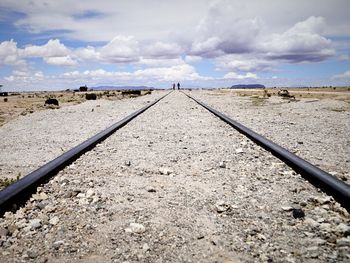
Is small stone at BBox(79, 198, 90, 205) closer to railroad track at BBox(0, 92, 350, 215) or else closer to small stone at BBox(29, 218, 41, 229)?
small stone at BBox(29, 218, 41, 229)

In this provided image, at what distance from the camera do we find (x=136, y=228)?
2547 millimetres

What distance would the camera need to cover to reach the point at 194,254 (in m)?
2.19

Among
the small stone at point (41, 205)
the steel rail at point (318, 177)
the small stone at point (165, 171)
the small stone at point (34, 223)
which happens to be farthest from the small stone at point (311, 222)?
the small stone at point (41, 205)

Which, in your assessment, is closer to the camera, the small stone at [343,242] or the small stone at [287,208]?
the small stone at [343,242]

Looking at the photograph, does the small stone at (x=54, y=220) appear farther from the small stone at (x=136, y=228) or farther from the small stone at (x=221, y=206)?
the small stone at (x=221, y=206)

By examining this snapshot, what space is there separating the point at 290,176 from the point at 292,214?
117cm

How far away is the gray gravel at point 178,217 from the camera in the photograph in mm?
2199

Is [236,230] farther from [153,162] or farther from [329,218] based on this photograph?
[153,162]

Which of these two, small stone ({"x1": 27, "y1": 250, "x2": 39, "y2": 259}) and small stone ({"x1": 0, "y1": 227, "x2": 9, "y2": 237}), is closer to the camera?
small stone ({"x1": 27, "y1": 250, "x2": 39, "y2": 259})

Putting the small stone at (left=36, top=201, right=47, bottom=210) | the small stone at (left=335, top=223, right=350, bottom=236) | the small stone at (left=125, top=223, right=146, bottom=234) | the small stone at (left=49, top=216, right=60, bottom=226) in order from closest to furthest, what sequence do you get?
the small stone at (left=335, top=223, right=350, bottom=236) < the small stone at (left=125, top=223, right=146, bottom=234) < the small stone at (left=49, top=216, right=60, bottom=226) < the small stone at (left=36, top=201, right=47, bottom=210)

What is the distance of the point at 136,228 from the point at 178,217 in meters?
0.41

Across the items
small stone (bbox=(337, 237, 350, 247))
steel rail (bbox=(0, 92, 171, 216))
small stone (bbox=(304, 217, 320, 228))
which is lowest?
small stone (bbox=(304, 217, 320, 228))

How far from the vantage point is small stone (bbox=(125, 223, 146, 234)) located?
2.50m

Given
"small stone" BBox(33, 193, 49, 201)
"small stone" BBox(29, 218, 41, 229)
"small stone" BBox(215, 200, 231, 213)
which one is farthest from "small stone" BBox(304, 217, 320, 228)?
"small stone" BBox(33, 193, 49, 201)
